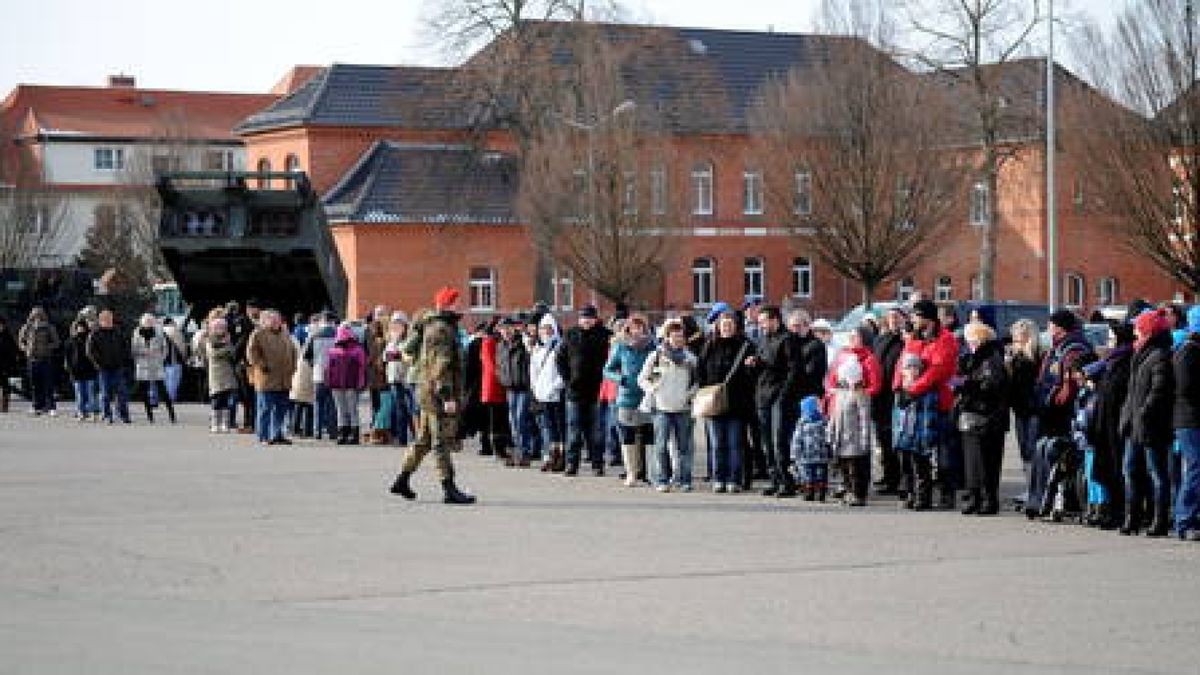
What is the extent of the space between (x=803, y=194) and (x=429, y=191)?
1909 centimetres

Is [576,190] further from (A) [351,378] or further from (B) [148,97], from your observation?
(B) [148,97]

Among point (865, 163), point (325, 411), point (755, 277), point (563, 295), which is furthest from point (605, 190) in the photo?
point (325, 411)

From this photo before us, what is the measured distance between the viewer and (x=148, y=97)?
116 metres

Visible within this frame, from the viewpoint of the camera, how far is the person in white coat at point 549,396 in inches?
929

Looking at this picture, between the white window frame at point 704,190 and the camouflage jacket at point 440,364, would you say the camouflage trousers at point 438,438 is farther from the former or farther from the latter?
the white window frame at point 704,190

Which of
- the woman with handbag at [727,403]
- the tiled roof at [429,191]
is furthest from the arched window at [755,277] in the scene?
the woman with handbag at [727,403]

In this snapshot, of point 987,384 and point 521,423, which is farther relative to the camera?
point 521,423

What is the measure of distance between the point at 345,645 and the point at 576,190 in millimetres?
45426

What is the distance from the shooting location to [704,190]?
75.2 meters

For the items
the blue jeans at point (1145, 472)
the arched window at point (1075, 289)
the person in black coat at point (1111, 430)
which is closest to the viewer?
the blue jeans at point (1145, 472)

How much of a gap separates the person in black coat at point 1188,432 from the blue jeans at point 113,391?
19833 mm

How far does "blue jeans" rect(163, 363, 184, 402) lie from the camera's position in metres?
37.5

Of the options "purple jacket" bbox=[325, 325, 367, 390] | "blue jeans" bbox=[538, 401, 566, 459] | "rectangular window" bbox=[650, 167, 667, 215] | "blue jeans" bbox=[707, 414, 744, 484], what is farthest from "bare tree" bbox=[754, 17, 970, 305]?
"blue jeans" bbox=[707, 414, 744, 484]

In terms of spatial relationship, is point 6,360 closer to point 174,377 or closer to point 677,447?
point 174,377
